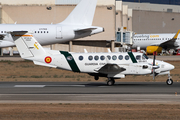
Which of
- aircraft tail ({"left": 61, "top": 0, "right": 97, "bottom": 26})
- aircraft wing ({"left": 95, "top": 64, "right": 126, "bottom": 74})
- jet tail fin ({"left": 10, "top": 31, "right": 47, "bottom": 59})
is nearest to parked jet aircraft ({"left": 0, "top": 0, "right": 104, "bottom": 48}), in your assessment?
aircraft tail ({"left": 61, "top": 0, "right": 97, "bottom": 26})

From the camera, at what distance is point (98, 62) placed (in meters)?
24.6

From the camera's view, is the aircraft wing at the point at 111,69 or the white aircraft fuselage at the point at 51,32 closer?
the aircraft wing at the point at 111,69

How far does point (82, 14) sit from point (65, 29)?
11.1 feet

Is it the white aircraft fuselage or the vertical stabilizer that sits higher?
the white aircraft fuselage

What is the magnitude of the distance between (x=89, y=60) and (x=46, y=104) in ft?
30.1

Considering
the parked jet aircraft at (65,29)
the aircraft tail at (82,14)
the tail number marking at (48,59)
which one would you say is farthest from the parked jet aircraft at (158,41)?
the tail number marking at (48,59)

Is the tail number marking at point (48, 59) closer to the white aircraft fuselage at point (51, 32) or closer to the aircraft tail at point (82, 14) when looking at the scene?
the white aircraft fuselage at point (51, 32)

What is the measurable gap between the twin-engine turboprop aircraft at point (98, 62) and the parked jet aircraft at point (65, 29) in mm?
22597

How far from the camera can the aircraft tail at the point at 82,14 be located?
49125 mm

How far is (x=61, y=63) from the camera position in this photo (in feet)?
81.1

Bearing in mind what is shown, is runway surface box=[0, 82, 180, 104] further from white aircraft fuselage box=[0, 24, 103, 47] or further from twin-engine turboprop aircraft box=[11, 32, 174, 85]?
white aircraft fuselage box=[0, 24, 103, 47]

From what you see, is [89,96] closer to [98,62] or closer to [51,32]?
[98,62]

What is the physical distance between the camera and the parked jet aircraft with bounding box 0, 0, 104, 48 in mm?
47906
